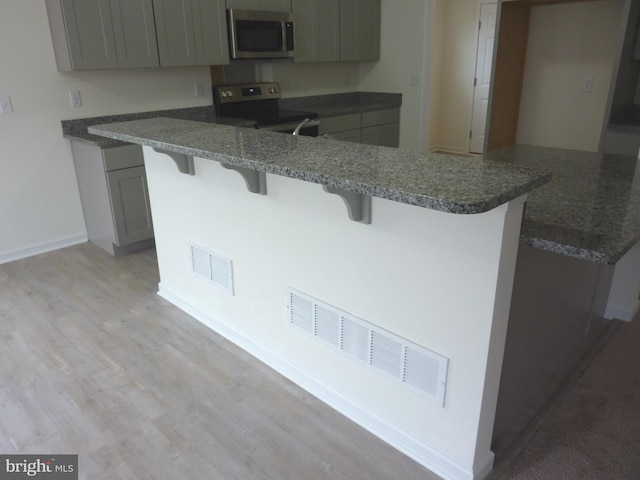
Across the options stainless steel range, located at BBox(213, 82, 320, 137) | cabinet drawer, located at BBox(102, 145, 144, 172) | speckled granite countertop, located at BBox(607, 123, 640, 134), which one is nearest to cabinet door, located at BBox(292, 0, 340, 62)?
stainless steel range, located at BBox(213, 82, 320, 137)

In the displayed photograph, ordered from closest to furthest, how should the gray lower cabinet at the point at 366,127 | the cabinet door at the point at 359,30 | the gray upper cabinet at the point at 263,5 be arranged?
1. the gray upper cabinet at the point at 263,5
2. the gray lower cabinet at the point at 366,127
3. the cabinet door at the point at 359,30

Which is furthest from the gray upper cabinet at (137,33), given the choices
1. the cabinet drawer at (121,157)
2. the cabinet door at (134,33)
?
the cabinet drawer at (121,157)

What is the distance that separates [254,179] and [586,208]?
48.2 inches

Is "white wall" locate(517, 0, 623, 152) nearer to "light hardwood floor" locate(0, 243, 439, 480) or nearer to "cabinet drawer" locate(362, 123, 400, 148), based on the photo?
"cabinet drawer" locate(362, 123, 400, 148)

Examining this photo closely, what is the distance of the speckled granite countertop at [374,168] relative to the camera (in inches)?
46.2

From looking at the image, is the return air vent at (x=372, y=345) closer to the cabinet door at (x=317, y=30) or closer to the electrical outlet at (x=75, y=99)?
the electrical outlet at (x=75, y=99)

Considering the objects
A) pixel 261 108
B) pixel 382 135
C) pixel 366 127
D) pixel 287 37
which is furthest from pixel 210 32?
pixel 382 135

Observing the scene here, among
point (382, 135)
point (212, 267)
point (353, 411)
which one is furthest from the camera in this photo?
point (382, 135)

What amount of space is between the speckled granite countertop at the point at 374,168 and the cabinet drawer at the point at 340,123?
8.33 ft

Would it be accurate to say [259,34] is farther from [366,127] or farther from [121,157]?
[121,157]

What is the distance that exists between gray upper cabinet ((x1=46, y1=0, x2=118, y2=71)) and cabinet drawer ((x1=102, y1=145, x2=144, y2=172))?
57 cm

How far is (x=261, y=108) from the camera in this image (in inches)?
183

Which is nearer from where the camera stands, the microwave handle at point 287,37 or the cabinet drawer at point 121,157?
the cabinet drawer at point 121,157

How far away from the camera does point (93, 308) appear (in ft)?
9.45
